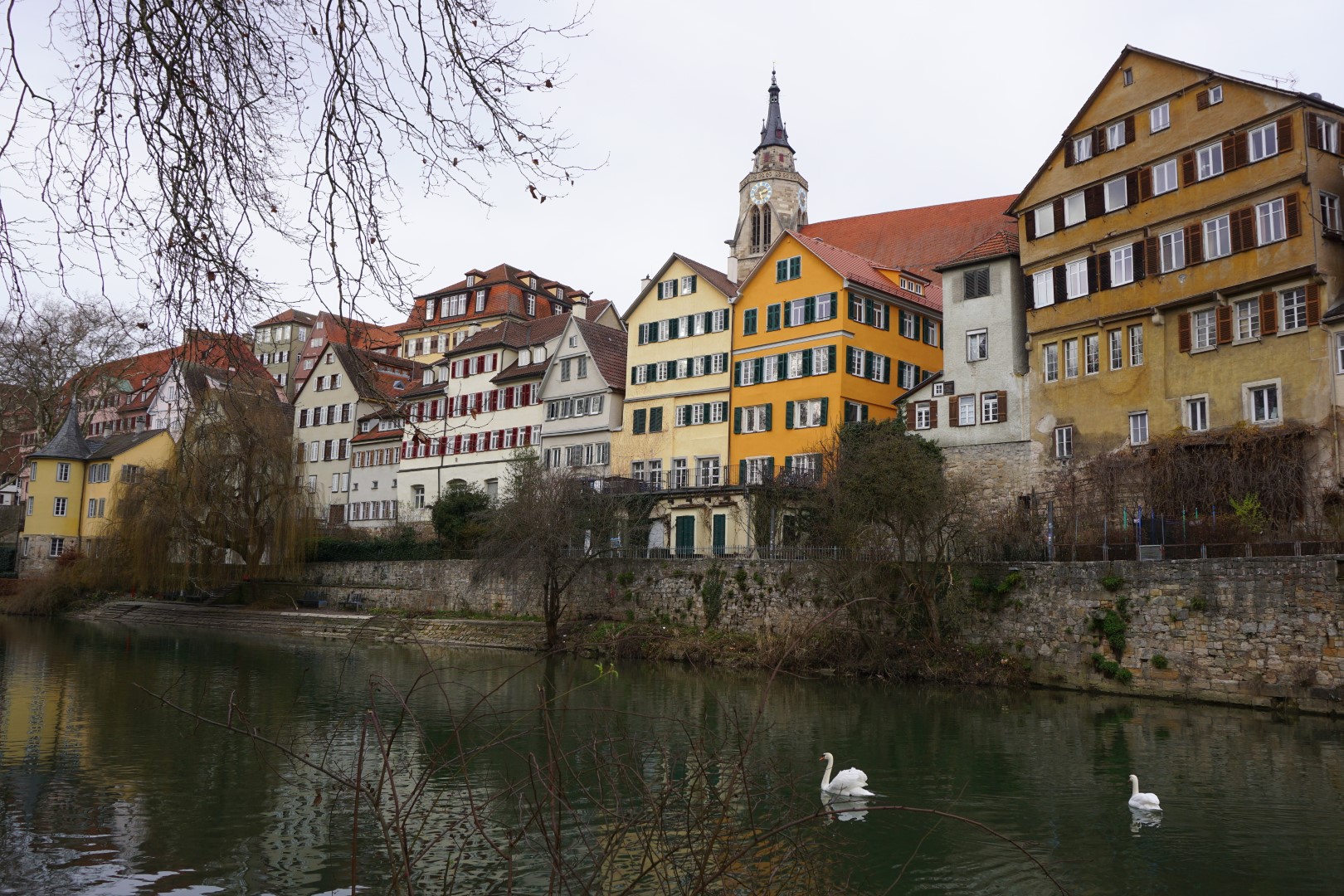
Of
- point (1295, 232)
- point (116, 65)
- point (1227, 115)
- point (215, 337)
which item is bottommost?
point (215, 337)

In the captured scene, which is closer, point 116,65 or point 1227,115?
point 116,65

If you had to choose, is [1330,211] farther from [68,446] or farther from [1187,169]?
[68,446]

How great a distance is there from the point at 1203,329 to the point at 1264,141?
505cm

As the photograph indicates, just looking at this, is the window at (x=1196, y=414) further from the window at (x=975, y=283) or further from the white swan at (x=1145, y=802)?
the white swan at (x=1145, y=802)

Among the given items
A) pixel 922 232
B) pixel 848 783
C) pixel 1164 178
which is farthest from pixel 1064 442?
pixel 922 232

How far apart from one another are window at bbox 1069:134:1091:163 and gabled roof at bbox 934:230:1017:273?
3.52m

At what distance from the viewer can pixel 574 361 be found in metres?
50.1

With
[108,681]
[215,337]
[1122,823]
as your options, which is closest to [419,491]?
[108,681]

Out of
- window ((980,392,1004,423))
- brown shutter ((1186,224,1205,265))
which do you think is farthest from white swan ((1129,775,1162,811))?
window ((980,392,1004,423))

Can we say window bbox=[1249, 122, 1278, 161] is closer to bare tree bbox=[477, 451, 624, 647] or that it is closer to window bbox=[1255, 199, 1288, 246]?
window bbox=[1255, 199, 1288, 246]

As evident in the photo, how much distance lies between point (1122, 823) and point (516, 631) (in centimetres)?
2753

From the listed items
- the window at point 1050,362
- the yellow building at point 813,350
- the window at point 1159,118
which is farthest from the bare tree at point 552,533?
the window at point 1159,118

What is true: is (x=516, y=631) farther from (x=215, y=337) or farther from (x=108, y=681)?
(x=215, y=337)

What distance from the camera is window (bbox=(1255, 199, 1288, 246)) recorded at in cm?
2808
